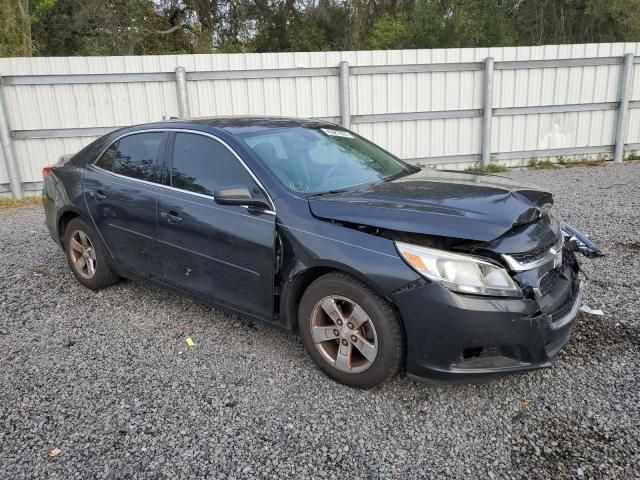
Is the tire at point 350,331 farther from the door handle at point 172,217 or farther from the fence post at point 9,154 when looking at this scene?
the fence post at point 9,154

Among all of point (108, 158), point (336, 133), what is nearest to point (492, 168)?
point (336, 133)

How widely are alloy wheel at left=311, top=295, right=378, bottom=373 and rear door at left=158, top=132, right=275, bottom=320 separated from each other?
0.39 metres

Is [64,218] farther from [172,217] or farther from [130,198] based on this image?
[172,217]

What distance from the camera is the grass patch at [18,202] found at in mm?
8727

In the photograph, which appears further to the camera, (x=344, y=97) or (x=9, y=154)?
(x=344, y=97)

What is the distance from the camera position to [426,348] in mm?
Answer: 2746

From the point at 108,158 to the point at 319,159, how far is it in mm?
1981

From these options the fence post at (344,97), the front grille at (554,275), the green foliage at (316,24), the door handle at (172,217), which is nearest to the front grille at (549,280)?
the front grille at (554,275)

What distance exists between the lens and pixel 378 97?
384 inches

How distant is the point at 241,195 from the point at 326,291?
803mm

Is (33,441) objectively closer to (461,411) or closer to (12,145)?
(461,411)

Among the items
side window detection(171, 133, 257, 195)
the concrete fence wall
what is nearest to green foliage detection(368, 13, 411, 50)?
the concrete fence wall

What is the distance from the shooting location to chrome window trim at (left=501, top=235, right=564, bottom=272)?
272 centimetres

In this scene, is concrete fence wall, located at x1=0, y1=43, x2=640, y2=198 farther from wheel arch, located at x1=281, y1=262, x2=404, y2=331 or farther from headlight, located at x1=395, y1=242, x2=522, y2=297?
headlight, located at x1=395, y1=242, x2=522, y2=297
